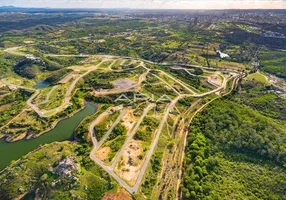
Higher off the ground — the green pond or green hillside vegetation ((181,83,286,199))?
green hillside vegetation ((181,83,286,199))

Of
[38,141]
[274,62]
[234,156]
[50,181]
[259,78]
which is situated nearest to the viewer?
[50,181]

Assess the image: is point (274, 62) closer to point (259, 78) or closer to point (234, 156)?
point (259, 78)

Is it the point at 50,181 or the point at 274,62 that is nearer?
the point at 50,181

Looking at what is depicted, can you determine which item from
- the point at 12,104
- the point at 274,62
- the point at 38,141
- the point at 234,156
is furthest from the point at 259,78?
the point at 12,104

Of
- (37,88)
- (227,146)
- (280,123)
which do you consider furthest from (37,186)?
(280,123)

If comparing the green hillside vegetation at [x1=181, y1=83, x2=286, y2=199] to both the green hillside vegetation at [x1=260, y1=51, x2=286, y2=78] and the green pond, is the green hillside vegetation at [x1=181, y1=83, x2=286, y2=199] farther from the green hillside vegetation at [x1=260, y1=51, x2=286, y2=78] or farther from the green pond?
the green hillside vegetation at [x1=260, y1=51, x2=286, y2=78]

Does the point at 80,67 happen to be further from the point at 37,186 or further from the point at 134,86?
the point at 37,186

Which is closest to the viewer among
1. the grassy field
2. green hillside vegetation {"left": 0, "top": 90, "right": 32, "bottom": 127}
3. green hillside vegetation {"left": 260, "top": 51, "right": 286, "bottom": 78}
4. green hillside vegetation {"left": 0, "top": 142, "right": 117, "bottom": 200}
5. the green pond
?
green hillside vegetation {"left": 0, "top": 142, "right": 117, "bottom": 200}

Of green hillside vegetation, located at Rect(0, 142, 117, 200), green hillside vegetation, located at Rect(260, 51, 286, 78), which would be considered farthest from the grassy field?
green hillside vegetation, located at Rect(0, 142, 117, 200)

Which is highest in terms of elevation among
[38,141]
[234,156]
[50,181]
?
[50,181]
